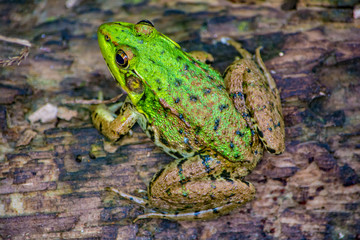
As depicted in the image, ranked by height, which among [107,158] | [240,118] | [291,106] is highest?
[240,118]

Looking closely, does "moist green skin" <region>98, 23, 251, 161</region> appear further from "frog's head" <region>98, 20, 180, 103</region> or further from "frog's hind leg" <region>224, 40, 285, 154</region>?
"frog's hind leg" <region>224, 40, 285, 154</region>

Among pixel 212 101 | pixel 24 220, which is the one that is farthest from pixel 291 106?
pixel 24 220

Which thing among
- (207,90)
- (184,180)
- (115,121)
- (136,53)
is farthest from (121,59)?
(184,180)

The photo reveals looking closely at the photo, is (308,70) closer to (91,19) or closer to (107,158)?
(107,158)

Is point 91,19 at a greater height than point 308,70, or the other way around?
point 91,19

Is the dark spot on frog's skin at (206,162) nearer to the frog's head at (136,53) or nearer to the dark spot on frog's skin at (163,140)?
the dark spot on frog's skin at (163,140)

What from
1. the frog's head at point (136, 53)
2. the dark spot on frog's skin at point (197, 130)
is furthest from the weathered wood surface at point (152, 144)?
the frog's head at point (136, 53)
